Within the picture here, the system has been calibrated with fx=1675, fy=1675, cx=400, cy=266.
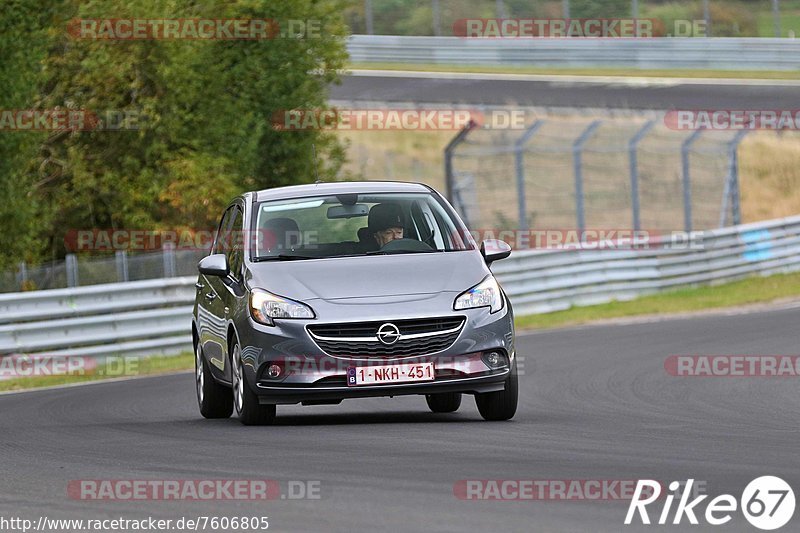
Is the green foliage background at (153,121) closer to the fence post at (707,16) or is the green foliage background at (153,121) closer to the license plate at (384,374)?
the license plate at (384,374)

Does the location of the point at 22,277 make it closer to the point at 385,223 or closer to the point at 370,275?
the point at 385,223

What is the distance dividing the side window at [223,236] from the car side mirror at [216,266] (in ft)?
2.98

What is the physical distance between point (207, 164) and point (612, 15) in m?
19.6

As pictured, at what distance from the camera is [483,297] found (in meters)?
10.7

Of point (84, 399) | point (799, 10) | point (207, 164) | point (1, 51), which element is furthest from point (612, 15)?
point (84, 399)

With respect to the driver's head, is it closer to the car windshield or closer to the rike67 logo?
the car windshield

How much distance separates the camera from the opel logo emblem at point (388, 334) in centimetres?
1041

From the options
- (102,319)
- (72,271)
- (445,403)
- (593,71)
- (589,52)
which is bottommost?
(102,319)

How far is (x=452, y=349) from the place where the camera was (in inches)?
414

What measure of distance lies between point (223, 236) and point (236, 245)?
2.97ft

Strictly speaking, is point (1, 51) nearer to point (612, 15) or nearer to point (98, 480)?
point (98, 480)

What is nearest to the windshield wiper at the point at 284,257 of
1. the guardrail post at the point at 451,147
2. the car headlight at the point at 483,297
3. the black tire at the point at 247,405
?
the black tire at the point at 247,405

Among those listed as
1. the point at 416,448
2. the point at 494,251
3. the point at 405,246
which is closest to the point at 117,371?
the point at 405,246

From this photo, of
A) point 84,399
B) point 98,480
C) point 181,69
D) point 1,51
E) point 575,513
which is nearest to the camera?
point 575,513
